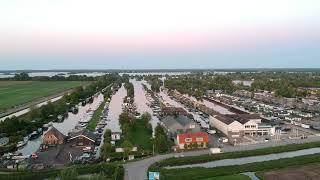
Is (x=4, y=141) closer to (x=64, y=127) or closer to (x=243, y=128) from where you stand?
(x=64, y=127)

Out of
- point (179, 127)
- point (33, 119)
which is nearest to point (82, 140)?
point (179, 127)

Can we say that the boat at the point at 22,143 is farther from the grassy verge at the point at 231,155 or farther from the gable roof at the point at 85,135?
the grassy verge at the point at 231,155

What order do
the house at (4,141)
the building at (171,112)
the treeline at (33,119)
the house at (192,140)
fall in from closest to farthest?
the house at (192,140), the house at (4,141), the treeline at (33,119), the building at (171,112)

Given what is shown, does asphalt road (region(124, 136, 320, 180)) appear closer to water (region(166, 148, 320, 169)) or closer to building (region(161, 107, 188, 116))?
water (region(166, 148, 320, 169))

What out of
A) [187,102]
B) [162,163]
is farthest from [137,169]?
[187,102]

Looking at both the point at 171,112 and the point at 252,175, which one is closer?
the point at 252,175

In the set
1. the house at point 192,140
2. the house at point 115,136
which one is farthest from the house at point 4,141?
the house at point 192,140
